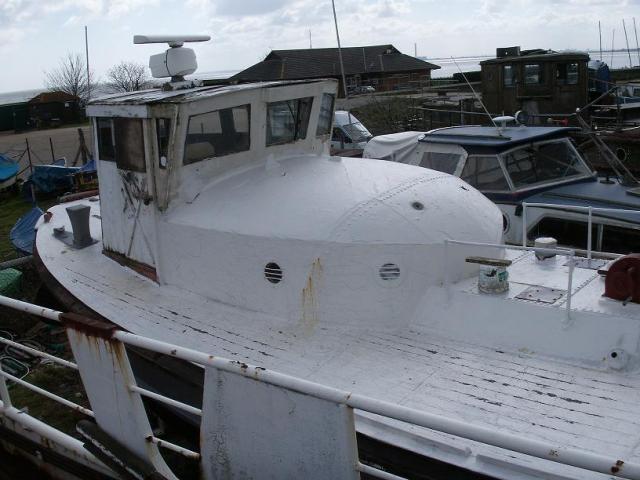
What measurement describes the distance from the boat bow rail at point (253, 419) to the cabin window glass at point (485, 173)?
656 centimetres

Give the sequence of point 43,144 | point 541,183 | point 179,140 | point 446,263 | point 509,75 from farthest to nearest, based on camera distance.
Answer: point 43,144 < point 509,75 < point 541,183 < point 179,140 < point 446,263

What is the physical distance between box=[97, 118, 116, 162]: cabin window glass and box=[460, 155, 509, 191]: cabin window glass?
569 centimetres

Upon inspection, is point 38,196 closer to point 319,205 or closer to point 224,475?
point 319,205

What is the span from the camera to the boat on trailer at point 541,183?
28.2 feet

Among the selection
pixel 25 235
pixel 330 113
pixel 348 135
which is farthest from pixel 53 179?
pixel 330 113

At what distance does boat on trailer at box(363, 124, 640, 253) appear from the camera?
861 cm

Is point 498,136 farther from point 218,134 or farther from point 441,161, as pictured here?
point 218,134

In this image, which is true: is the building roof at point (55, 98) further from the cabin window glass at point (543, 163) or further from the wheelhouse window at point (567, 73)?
the cabin window glass at point (543, 163)

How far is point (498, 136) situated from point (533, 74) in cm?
1298

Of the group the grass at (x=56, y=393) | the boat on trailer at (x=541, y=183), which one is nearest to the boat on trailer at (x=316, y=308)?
the grass at (x=56, y=393)

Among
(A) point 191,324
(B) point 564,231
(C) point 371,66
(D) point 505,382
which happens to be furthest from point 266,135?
(C) point 371,66

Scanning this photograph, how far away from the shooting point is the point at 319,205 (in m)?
5.17

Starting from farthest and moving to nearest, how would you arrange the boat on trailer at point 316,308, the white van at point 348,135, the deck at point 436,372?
the white van at point 348,135, the deck at point 436,372, the boat on trailer at point 316,308

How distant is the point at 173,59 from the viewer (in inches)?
260
